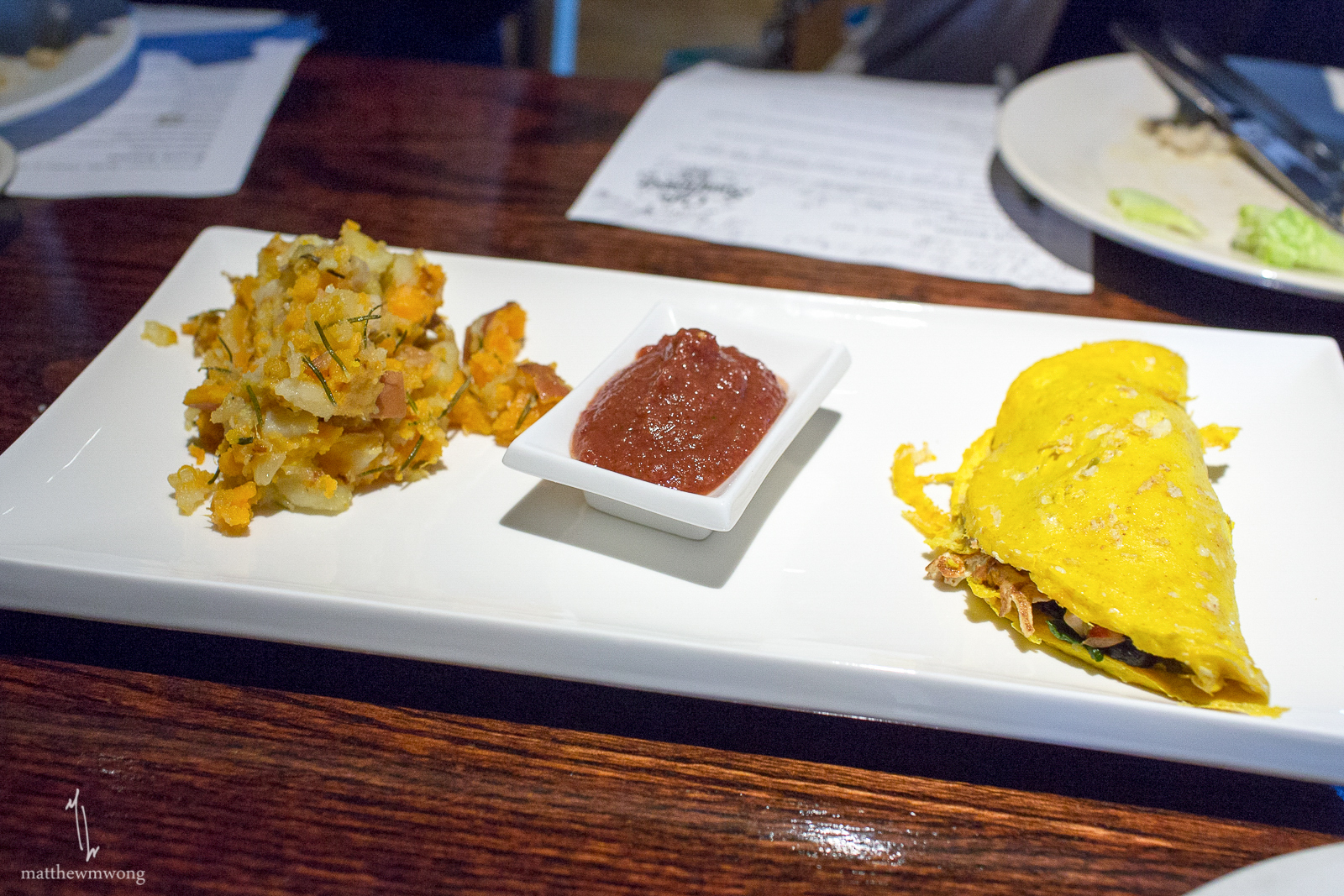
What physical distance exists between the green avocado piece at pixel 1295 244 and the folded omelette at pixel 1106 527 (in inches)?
43.9

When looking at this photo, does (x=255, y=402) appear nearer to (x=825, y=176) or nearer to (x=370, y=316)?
(x=370, y=316)

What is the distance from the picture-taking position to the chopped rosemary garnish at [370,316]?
1970mm

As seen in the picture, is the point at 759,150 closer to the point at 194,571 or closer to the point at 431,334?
the point at 431,334

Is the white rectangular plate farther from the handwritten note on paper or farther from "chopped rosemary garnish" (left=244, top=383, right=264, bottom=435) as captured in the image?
the handwritten note on paper

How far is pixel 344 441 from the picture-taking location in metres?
2.00

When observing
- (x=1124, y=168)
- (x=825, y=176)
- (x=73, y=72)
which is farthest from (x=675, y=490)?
(x=73, y=72)

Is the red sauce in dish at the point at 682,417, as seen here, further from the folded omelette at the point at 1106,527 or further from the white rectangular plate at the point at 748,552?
the folded omelette at the point at 1106,527

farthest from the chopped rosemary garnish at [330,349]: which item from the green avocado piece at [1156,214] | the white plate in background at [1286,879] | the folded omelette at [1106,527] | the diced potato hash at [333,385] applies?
the green avocado piece at [1156,214]

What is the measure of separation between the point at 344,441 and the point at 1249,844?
6.40 ft

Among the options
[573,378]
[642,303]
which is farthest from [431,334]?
[642,303]

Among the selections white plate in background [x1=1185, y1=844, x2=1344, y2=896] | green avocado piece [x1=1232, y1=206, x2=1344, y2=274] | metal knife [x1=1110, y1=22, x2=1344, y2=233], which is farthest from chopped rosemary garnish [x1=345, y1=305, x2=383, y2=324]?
metal knife [x1=1110, y1=22, x2=1344, y2=233]

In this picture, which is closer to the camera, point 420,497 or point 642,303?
point 420,497

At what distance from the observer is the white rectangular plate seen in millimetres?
1599
